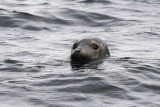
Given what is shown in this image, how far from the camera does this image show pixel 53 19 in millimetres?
15969

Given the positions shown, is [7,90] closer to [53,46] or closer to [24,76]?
[24,76]

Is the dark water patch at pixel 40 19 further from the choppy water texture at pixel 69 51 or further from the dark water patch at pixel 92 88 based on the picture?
the dark water patch at pixel 92 88

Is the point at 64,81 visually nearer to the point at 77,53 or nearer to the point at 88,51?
the point at 77,53

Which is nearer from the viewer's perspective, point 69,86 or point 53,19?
point 69,86

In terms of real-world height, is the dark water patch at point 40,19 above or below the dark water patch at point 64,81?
above

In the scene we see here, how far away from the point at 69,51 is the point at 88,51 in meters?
1.49

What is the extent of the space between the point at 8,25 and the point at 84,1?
5.63m

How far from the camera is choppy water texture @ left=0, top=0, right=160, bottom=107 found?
7668 mm

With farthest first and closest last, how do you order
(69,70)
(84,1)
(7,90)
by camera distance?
1. (84,1)
2. (69,70)
3. (7,90)

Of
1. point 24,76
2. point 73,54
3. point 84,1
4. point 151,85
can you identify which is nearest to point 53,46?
point 73,54

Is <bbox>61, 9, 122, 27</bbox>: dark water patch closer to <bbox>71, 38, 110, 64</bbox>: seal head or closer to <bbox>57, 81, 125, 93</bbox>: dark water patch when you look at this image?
<bbox>71, 38, 110, 64</bbox>: seal head

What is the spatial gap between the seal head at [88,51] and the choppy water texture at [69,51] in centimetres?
24

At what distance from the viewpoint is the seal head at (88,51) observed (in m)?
10.1

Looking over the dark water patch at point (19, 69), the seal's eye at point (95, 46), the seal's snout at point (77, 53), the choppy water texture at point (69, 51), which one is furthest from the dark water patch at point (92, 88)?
the seal's eye at point (95, 46)
